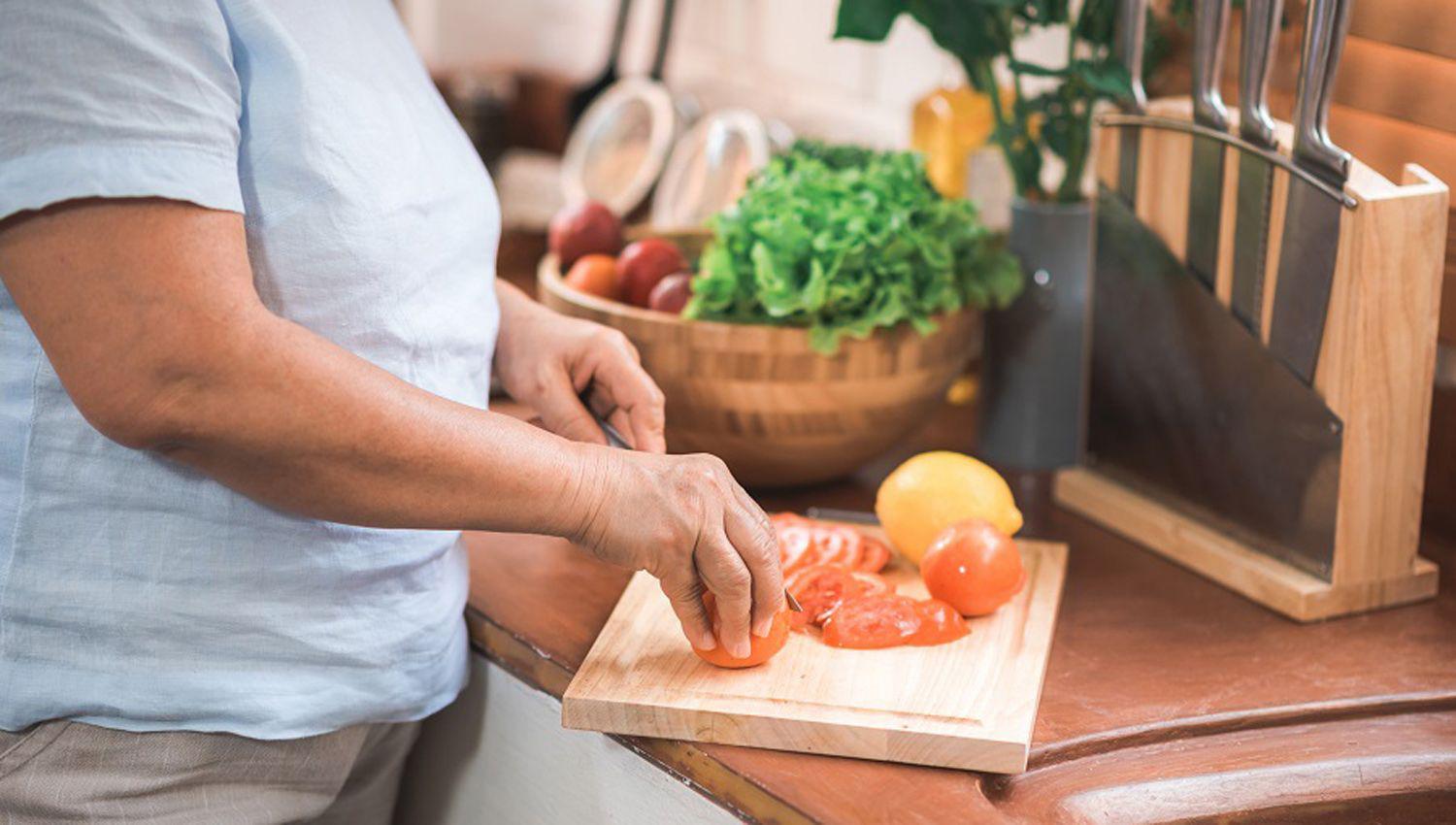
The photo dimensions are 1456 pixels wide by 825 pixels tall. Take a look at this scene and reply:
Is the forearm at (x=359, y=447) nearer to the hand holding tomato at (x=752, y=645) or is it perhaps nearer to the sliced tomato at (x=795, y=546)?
the hand holding tomato at (x=752, y=645)

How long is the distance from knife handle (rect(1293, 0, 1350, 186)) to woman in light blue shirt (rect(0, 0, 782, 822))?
455 mm

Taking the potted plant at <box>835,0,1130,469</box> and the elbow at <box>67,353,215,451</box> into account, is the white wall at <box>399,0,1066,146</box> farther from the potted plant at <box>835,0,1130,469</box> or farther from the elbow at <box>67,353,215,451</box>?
the elbow at <box>67,353,215,451</box>

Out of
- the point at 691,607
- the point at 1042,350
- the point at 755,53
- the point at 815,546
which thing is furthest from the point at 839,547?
the point at 755,53

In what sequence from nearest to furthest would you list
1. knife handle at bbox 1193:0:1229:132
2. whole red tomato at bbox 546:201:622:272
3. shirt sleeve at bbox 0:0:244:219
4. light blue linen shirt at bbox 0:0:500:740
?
shirt sleeve at bbox 0:0:244:219 < light blue linen shirt at bbox 0:0:500:740 < knife handle at bbox 1193:0:1229:132 < whole red tomato at bbox 546:201:622:272

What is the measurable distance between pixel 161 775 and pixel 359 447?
27 centimetres

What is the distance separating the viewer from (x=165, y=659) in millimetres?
846

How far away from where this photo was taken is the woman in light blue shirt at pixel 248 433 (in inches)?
26.5

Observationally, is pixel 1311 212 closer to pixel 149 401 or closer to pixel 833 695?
pixel 833 695

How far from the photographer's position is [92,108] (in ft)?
2.20

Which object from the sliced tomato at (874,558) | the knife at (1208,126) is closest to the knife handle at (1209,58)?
the knife at (1208,126)

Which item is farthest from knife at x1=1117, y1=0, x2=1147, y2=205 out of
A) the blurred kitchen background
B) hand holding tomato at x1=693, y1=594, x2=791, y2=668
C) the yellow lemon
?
hand holding tomato at x1=693, y1=594, x2=791, y2=668

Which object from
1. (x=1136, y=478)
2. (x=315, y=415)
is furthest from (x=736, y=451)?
(x=315, y=415)

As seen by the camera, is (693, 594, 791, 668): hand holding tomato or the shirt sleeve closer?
the shirt sleeve

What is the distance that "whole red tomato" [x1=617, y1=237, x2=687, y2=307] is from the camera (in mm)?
1308
